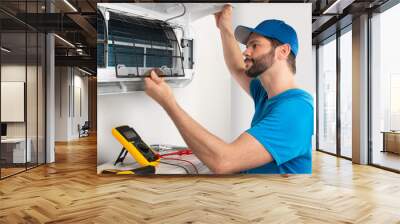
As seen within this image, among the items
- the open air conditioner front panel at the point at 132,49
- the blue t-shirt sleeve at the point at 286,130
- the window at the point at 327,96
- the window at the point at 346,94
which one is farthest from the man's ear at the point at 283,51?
the window at the point at 327,96

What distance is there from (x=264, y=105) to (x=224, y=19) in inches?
51.3

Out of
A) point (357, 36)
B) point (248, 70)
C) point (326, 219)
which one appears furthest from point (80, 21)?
point (326, 219)

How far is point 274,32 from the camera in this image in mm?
5043

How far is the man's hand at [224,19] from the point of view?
509cm

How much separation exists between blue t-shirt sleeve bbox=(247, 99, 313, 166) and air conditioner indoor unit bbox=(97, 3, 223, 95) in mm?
1422

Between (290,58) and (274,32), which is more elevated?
(274,32)

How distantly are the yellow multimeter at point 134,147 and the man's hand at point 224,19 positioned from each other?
184 cm

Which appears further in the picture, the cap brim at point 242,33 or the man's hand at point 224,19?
the man's hand at point 224,19

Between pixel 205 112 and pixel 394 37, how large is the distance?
11.4 ft

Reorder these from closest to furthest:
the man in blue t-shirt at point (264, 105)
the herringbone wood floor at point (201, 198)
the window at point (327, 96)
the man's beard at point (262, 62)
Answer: the herringbone wood floor at point (201, 198)
the man in blue t-shirt at point (264, 105)
the man's beard at point (262, 62)
the window at point (327, 96)

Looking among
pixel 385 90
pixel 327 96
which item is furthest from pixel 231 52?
pixel 327 96

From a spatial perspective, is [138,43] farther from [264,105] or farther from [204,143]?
[204,143]

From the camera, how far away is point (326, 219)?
10.9ft

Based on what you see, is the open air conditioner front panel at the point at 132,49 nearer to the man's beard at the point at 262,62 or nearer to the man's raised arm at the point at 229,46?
the man's raised arm at the point at 229,46
